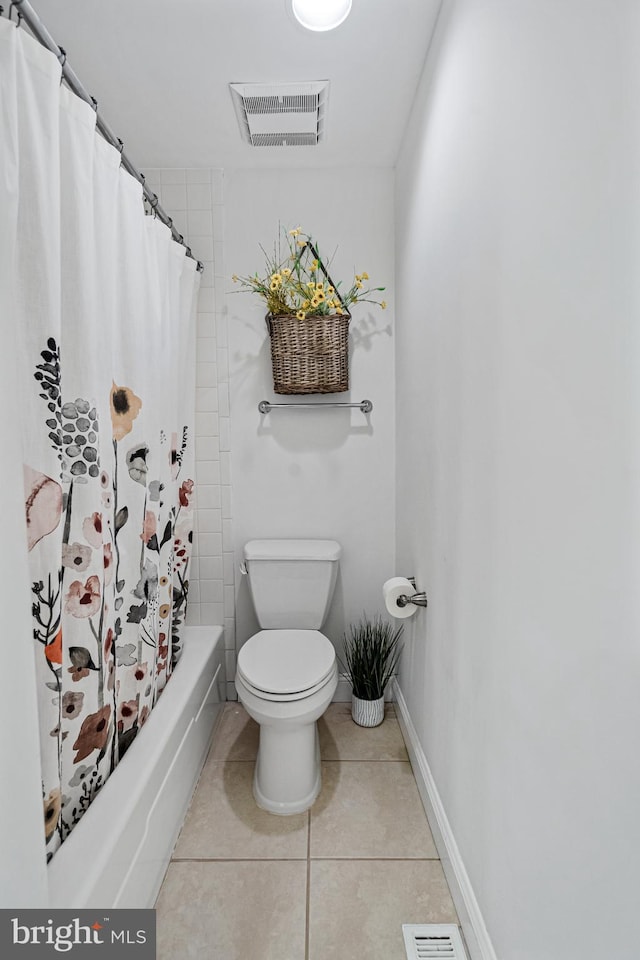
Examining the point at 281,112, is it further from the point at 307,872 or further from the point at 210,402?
the point at 307,872

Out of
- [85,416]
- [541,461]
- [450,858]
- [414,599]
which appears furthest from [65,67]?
[450,858]

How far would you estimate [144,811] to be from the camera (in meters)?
1.43

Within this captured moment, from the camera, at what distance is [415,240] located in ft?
6.31

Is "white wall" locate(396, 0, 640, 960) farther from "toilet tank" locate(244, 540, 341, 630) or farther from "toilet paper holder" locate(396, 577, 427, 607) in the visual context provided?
"toilet tank" locate(244, 540, 341, 630)

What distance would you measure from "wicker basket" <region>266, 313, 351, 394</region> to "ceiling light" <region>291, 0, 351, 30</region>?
92 centimetres

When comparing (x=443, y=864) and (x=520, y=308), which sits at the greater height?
(x=520, y=308)

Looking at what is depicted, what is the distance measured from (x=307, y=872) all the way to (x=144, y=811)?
0.51 m

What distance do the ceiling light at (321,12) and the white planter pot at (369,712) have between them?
2.30m

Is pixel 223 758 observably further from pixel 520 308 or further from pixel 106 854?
pixel 520 308

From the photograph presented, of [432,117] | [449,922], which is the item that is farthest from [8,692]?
[432,117]

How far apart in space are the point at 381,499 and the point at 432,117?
143 cm

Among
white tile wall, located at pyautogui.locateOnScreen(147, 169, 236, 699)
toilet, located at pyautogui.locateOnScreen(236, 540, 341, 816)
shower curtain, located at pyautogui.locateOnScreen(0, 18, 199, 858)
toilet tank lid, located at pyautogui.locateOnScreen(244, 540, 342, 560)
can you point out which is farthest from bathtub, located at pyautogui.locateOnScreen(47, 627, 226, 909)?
toilet tank lid, located at pyautogui.locateOnScreen(244, 540, 342, 560)

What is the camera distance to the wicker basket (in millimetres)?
2207

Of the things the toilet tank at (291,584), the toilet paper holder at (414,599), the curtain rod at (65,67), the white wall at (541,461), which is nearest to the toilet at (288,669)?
the toilet tank at (291,584)
